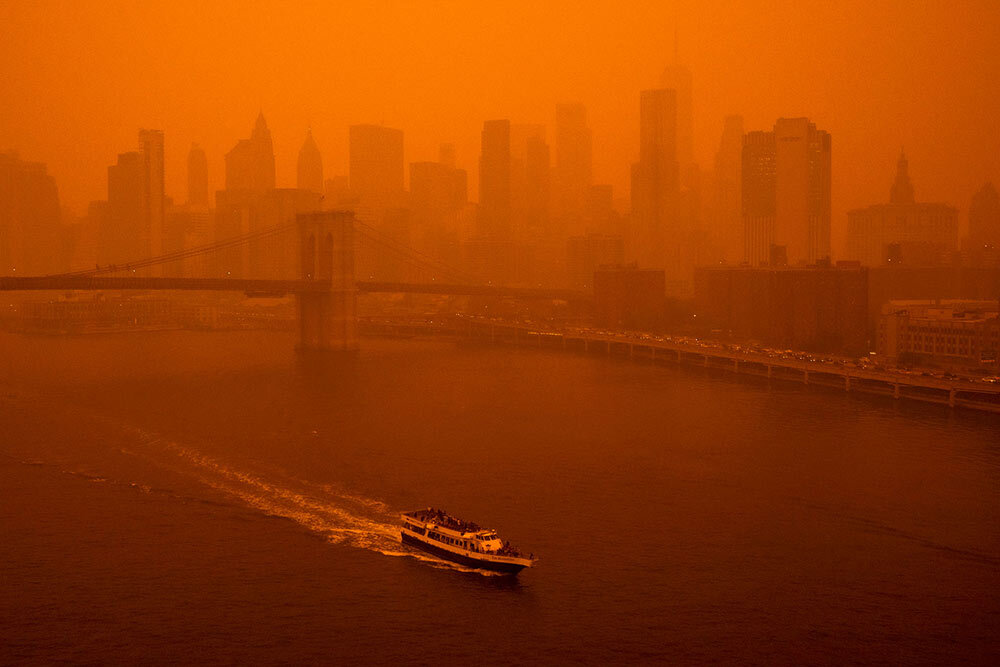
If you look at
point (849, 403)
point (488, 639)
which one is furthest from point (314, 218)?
point (488, 639)

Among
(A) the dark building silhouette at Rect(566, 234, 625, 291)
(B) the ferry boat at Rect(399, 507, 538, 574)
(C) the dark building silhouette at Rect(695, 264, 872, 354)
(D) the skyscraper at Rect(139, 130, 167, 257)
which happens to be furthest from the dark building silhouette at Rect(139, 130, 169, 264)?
(B) the ferry boat at Rect(399, 507, 538, 574)

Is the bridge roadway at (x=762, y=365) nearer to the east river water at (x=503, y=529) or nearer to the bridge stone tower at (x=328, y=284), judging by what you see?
the east river water at (x=503, y=529)

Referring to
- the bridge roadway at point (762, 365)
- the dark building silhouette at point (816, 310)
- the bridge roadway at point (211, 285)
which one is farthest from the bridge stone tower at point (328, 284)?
the dark building silhouette at point (816, 310)

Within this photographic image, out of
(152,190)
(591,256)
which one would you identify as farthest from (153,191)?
(591,256)

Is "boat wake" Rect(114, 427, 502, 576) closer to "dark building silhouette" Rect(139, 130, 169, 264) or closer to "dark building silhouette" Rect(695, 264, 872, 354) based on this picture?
"dark building silhouette" Rect(695, 264, 872, 354)

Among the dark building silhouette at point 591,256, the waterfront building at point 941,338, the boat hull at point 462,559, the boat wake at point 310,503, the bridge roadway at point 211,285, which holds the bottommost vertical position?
the boat hull at point 462,559

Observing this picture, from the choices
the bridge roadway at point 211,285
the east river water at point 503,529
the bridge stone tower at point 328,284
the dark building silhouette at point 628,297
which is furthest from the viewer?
the dark building silhouette at point 628,297
